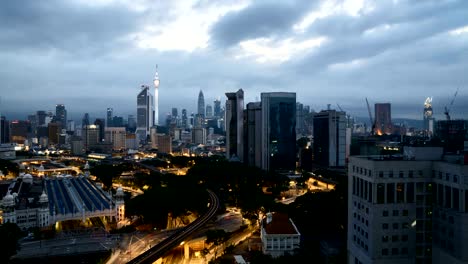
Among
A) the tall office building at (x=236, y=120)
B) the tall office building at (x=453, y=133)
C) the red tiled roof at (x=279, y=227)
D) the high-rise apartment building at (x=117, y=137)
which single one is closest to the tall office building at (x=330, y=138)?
the tall office building at (x=236, y=120)

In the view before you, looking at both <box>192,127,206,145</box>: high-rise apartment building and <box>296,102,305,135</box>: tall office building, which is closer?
<box>296,102,305,135</box>: tall office building

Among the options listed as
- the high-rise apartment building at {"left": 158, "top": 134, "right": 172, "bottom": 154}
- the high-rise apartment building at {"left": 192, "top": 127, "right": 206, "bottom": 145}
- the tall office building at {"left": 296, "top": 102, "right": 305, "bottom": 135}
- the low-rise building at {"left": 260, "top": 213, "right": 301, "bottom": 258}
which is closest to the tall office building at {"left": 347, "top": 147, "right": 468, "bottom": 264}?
the low-rise building at {"left": 260, "top": 213, "right": 301, "bottom": 258}

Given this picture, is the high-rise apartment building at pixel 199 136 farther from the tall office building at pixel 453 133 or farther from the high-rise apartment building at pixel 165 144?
the tall office building at pixel 453 133

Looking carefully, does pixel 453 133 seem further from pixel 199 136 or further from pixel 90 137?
pixel 90 137

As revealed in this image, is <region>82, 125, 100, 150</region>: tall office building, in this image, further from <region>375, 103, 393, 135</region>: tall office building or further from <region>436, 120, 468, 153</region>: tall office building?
<region>436, 120, 468, 153</region>: tall office building

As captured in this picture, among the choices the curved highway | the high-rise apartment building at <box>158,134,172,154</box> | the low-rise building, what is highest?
the high-rise apartment building at <box>158,134,172,154</box>

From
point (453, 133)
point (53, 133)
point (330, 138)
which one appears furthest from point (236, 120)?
point (53, 133)
